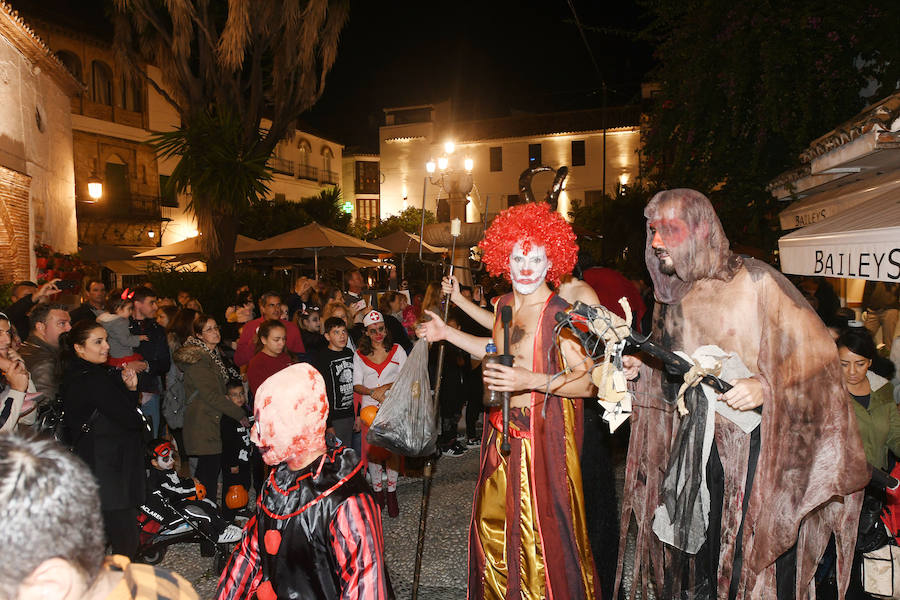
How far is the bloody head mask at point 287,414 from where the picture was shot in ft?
7.34

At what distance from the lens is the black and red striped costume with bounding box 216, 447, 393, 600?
2178 mm

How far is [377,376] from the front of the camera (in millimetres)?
5867

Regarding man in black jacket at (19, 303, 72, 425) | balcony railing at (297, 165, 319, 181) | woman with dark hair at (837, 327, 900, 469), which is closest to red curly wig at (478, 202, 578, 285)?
woman with dark hair at (837, 327, 900, 469)

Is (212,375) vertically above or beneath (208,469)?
above

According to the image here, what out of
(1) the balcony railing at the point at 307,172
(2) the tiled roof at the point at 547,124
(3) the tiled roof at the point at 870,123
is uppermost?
(2) the tiled roof at the point at 547,124

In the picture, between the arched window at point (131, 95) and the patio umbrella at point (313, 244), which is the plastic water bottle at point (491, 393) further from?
the arched window at point (131, 95)

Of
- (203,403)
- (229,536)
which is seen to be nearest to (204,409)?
(203,403)

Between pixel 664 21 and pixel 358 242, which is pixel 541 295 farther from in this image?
pixel 358 242

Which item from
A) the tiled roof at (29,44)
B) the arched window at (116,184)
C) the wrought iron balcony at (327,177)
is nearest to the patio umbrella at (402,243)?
the tiled roof at (29,44)

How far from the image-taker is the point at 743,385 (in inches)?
99.7

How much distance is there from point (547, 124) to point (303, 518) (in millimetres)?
41697

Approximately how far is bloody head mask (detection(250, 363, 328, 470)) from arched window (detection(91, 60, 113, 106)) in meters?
29.7

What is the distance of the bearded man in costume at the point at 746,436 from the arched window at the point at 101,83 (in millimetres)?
30075

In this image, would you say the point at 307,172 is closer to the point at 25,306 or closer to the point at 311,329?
the point at 311,329
